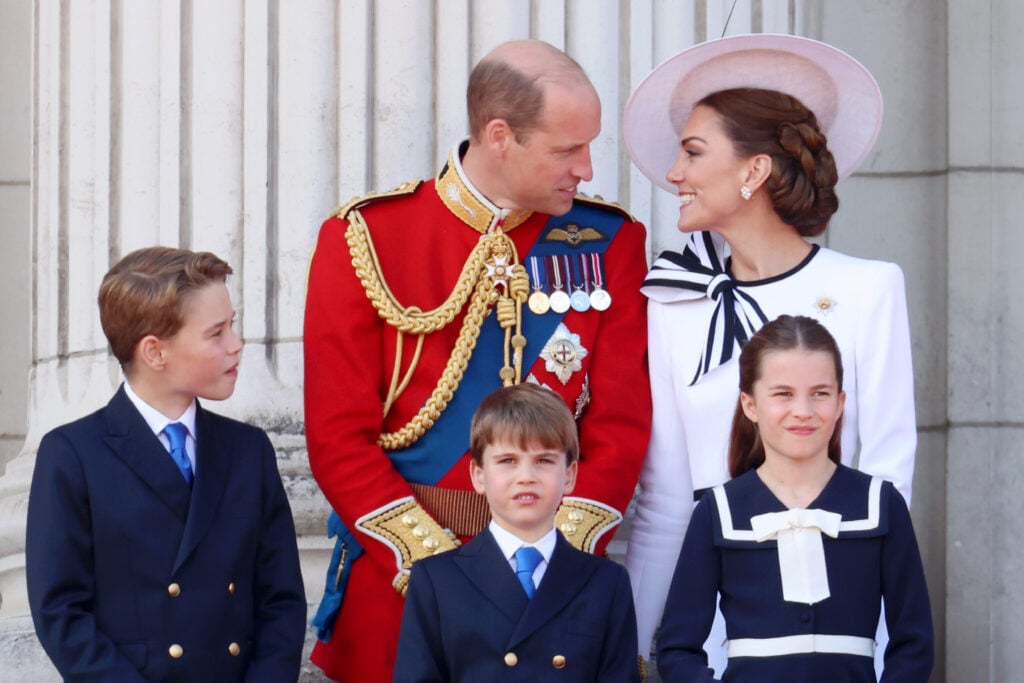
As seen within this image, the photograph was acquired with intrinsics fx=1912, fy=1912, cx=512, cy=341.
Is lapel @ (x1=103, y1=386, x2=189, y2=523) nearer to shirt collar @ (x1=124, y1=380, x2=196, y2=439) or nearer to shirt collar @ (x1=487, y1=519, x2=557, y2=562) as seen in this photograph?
shirt collar @ (x1=124, y1=380, x2=196, y2=439)

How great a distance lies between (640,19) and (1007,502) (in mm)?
1941

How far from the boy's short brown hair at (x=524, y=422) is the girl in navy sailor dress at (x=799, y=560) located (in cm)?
31

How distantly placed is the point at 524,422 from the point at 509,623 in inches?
15.2

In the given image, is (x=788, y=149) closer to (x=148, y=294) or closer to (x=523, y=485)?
(x=523, y=485)

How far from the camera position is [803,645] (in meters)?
3.62

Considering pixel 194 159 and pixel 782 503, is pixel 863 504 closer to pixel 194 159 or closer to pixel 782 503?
pixel 782 503

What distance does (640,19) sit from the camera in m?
5.23

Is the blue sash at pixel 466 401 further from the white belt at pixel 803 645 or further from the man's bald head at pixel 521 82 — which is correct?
the white belt at pixel 803 645

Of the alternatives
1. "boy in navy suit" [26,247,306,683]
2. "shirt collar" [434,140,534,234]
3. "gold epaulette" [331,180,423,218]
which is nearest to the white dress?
"shirt collar" [434,140,534,234]

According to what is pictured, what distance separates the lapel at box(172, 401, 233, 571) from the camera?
375 centimetres

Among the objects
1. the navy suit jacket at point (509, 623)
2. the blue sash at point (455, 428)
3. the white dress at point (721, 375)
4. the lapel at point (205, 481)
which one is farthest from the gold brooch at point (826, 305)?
the lapel at point (205, 481)

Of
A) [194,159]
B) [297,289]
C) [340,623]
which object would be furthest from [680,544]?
[194,159]

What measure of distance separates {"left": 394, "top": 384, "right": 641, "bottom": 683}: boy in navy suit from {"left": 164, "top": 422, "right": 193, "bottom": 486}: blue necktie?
51 cm

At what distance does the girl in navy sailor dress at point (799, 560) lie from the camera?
3.63m
